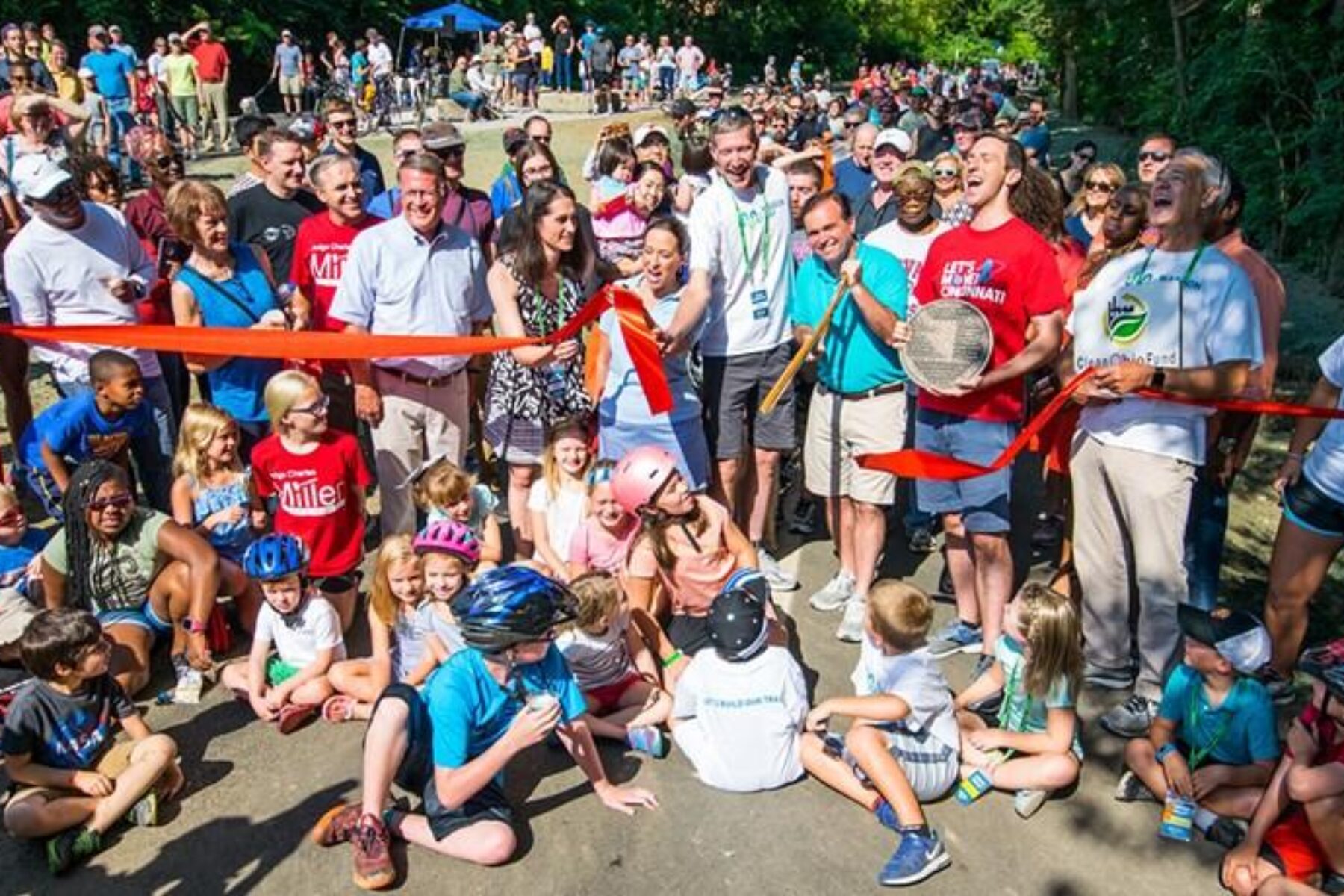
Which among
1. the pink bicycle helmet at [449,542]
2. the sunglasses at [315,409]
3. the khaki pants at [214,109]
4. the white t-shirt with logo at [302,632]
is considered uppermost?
the khaki pants at [214,109]

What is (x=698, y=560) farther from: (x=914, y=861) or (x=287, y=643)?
(x=287, y=643)

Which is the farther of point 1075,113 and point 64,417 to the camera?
point 1075,113

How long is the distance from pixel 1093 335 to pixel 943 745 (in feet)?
6.11

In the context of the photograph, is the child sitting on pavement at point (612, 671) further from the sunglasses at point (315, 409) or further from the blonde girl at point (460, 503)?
the sunglasses at point (315, 409)

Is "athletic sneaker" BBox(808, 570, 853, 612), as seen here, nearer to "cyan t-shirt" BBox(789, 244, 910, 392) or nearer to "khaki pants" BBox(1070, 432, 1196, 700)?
"cyan t-shirt" BBox(789, 244, 910, 392)

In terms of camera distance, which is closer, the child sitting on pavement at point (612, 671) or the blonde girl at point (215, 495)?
the child sitting on pavement at point (612, 671)

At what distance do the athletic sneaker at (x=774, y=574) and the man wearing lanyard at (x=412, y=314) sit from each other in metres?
1.84

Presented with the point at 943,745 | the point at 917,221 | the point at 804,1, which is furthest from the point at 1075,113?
the point at 943,745

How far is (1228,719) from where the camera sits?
161 inches

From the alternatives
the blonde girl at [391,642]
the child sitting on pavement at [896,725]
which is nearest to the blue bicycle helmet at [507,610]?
the blonde girl at [391,642]

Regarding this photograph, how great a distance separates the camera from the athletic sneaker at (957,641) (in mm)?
5402

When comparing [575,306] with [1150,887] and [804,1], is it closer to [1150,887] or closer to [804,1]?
[1150,887]

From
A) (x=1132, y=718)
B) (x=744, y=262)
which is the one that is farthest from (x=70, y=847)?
(x=1132, y=718)

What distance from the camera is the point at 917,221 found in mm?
5934
